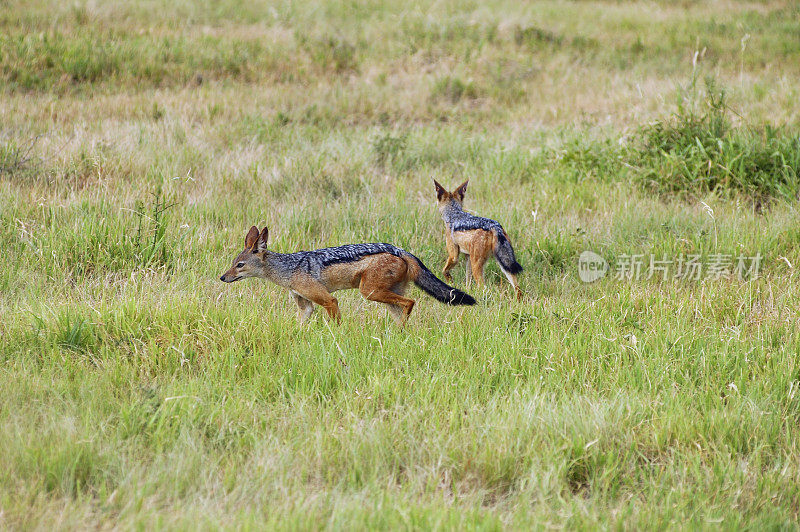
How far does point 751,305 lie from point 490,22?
12.4 metres

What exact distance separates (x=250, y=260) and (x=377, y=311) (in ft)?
3.75

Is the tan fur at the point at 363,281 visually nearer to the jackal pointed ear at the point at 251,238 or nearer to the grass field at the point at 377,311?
the grass field at the point at 377,311

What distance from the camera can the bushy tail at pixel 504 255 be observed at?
6.33 m

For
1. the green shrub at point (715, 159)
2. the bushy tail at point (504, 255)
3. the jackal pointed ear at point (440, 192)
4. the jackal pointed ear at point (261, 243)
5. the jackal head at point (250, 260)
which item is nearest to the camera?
the jackal head at point (250, 260)

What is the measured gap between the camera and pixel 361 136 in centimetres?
1060

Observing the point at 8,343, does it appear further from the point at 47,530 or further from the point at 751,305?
the point at 751,305

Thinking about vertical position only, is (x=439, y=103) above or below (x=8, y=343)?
above

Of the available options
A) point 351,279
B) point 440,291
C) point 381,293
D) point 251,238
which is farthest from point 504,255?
point 251,238

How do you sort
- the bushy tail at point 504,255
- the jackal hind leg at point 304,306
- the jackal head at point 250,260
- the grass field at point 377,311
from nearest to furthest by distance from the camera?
the grass field at point 377,311 → the jackal head at point 250,260 → the jackal hind leg at point 304,306 → the bushy tail at point 504,255

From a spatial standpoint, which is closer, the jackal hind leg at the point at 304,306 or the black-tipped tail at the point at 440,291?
the black-tipped tail at the point at 440,291

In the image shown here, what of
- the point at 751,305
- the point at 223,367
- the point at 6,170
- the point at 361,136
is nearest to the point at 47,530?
the point at 223,367

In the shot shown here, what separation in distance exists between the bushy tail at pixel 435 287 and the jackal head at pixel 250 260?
3.79ft

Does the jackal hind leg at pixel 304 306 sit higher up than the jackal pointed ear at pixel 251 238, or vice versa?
the jackal pointed ear at pixel 251 238

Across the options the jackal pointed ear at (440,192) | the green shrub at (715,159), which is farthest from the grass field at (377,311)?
the jackal pointed ear at (440,192)
